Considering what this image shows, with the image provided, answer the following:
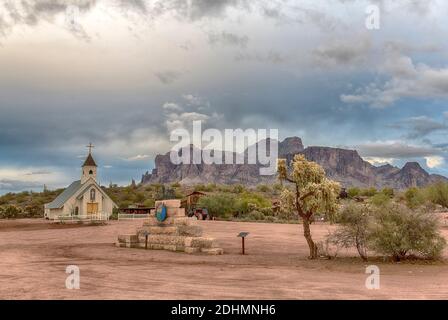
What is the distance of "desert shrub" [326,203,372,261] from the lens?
62.2 ft

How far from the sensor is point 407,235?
59.7ft

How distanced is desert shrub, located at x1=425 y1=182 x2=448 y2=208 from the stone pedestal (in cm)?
5133

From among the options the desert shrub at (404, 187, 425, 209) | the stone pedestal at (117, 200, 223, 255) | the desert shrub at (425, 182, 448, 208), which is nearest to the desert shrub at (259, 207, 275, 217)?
the desert shrub at (404, 187, 425, 209)

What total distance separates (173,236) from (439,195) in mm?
53680

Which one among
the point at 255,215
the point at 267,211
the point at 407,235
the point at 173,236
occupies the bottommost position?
the point at 255,215

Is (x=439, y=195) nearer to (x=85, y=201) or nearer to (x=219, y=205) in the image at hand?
(x=219, y=205)

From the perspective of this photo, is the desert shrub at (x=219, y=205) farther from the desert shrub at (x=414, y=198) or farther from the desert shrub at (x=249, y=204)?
the desert shrub at (x=414, y=198)

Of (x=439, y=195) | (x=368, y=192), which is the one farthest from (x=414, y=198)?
(x=368, y=192)

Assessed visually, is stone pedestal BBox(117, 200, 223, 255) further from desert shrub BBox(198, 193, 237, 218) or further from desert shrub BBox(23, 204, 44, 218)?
desert shrub BBox(23, 204, 44, 218)
